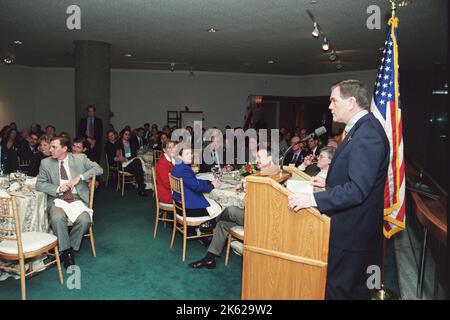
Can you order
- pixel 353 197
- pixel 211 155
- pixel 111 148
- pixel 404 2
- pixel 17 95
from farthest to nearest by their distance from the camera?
pixel 17 95
pixel 111 148
pixel 211 155
pixel 404 2
pixel 353 197

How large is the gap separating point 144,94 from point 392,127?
39.8ft

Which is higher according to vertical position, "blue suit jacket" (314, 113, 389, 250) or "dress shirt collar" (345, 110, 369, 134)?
"dress shirt collar" (345, 110, 369, 134)

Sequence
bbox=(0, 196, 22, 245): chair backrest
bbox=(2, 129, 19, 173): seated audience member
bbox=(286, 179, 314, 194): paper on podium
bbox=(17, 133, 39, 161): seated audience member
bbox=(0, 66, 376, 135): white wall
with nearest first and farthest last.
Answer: bbox=(286, 179, 314, 194): paper on podium, bbox=(0, 196, 22, 245): chair backrest, bbox=(2, 129, 19, 173): seated audience member, bbox=(17, 133, 39, 161): seated audience member, bbox=(0, 66, 376, 135): white wall

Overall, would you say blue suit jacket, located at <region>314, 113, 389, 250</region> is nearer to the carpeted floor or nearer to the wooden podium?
the wooden podium

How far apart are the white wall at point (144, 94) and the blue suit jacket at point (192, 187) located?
1039cm

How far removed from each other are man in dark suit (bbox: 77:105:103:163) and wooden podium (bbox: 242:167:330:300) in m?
6.69

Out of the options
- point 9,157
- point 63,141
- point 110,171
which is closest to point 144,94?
point 110,171

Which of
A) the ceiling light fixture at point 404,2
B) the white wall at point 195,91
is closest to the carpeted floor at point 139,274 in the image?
the ceiling light fixture at point 404,2

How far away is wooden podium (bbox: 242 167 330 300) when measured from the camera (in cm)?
218

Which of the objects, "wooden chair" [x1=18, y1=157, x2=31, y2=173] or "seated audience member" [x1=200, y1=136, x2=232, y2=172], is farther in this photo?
"wooden chair" [x1=18, y1=157, x2=31, y2=173]

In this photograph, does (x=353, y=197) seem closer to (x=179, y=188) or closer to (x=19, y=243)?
(x=179, y=188)

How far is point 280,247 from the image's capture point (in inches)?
90.0

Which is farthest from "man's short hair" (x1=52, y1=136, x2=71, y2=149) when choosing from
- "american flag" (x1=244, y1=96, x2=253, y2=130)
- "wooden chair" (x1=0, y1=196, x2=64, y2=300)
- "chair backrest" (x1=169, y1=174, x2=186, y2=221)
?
"american flag" (x1=244, y1=96, x2=253, y2=130)

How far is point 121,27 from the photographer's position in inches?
285
